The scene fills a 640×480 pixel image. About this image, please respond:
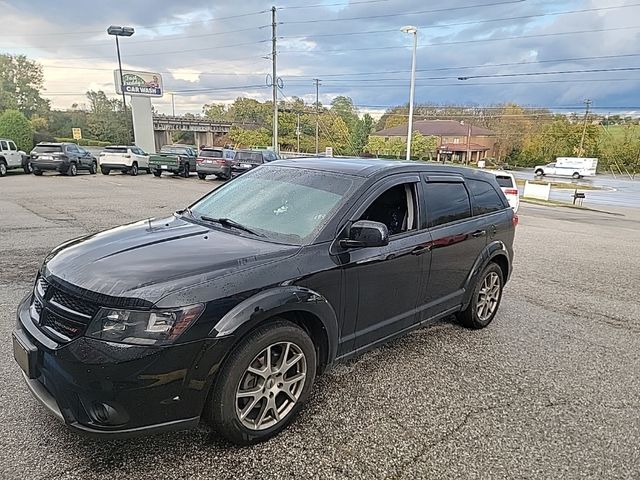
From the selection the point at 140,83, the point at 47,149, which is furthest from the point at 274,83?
the point at 47,149

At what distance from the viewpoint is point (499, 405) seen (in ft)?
10.3

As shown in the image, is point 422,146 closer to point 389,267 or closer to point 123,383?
point 389,267

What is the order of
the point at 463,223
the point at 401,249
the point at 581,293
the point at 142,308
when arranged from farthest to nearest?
the point at 581,293, the point at 463,223, the point at 401,249, the point at 142,308

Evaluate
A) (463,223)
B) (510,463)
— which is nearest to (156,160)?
(463,223)

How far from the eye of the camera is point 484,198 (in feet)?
14.9

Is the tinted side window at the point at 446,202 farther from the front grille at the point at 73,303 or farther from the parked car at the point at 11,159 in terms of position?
the parked car at the point at 11,159

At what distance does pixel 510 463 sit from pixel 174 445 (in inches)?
75.6

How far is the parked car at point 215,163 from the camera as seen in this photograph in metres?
22.9

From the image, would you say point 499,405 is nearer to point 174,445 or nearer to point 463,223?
point 463,223

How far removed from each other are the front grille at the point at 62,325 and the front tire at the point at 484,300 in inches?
134

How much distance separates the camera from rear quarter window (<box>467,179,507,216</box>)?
439cm

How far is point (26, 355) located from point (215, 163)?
21.5 metres

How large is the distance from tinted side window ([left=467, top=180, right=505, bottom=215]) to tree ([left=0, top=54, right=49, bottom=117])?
71744 millimetres

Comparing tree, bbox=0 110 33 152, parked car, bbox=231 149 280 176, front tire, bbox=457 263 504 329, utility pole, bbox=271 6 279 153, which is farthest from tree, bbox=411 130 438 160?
front tire, bbox=457 263 504 329
